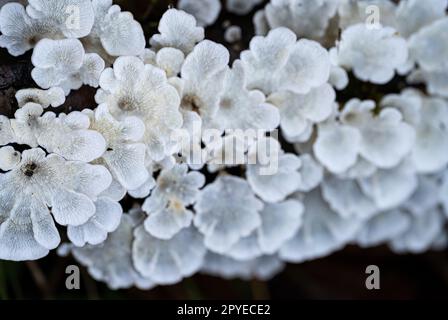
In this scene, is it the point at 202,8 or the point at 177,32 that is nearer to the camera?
the point at 177,32

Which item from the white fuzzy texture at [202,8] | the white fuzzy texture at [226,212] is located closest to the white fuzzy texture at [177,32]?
the white fuzzy texture at [202,8]

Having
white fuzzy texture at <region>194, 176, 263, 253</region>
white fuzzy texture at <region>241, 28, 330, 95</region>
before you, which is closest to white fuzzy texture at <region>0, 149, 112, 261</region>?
white fuzzy texture at <region>194, 176, 263, 253</region>

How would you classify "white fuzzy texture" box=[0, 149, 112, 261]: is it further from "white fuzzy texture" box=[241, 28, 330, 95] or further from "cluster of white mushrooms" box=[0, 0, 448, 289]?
"white fuzzy texture" box=[241, 28, 330, 95]

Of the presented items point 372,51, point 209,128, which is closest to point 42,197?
point 209,128

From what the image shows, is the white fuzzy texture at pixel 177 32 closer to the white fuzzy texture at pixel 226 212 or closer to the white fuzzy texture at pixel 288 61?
the white fuzzy texture at pixel 288 61

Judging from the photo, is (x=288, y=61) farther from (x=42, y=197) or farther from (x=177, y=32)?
(x=42, y=197)

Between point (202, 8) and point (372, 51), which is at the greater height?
point (202, 8)

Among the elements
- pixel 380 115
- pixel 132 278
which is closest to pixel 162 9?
pixel 380 115
